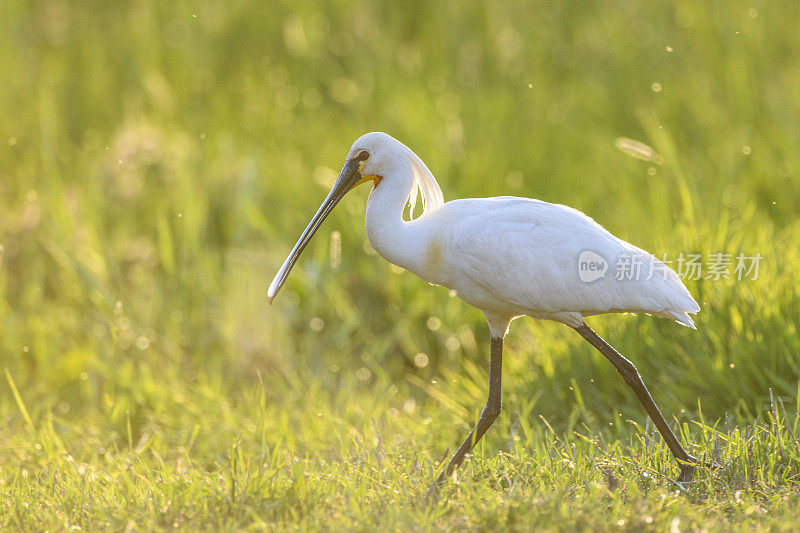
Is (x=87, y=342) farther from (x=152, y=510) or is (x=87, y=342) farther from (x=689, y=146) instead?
(x=689, y=146)

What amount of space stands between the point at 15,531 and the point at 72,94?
699 centimetres

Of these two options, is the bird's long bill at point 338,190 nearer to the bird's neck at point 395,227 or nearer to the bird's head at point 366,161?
the bird's head at point 366,161

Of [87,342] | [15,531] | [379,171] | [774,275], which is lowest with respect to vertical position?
[87,342]

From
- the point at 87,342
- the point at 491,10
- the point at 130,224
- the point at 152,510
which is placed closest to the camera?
the point at 152,510

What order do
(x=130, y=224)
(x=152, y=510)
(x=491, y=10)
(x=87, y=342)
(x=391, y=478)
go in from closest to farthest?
(x=152, y=510)
(x=391, y=478)
(x=87, y=342)
(x=130, y=224)
(x=491, y=10)

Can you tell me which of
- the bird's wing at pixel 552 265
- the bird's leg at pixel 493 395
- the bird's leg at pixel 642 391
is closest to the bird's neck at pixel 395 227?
the bird's wing at pixel 552 265

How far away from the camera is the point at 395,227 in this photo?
4.36m

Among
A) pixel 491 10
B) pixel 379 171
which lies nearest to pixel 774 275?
pixel 379 171

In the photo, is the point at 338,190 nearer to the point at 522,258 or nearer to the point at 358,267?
the point at 522,258

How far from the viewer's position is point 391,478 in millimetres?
4277

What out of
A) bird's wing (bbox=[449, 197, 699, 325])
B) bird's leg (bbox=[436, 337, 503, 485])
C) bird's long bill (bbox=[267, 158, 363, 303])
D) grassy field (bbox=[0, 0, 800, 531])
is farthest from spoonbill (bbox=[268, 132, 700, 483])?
grassy field (bbox=[0, 0, 800, 531])

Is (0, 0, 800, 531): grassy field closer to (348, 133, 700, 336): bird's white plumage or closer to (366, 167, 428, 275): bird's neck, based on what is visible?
(348, 133, 700, 336): bird's white plumage

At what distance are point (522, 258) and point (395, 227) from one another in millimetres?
536

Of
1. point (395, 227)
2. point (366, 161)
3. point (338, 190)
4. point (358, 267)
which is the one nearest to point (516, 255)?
point (395, 227)
